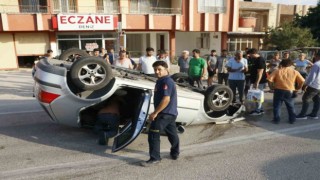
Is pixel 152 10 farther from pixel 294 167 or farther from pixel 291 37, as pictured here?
pixel 294 167

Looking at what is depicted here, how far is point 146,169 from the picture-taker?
3.92m

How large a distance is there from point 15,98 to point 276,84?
24.1ft

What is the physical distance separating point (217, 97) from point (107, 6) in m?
A: 18.3

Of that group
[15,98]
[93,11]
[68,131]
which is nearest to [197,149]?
[68,131]

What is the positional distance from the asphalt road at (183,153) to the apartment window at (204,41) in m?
21.9

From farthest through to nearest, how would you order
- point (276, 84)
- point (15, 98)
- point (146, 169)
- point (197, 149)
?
point (15, 98) < point (276, 84) < point (197, 149) < point (146, 169)

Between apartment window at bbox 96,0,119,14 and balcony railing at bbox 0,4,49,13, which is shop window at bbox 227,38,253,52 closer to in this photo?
apartment window at bbox 96,0,119,14

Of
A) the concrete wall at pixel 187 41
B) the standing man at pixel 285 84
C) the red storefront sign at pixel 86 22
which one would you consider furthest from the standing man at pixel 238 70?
the concrete wall at pixel 187 41

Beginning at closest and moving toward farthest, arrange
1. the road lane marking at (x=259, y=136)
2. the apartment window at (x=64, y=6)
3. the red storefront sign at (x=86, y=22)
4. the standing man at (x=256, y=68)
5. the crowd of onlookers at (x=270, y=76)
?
the road lane marking at (x=259, y=136) < the crowd of onlookers at (x=270, y=76) < the standing man at (x=256, y=68) < the red storefront sign at (x=86, y=22) < the apartment window at (x=64, y=6)

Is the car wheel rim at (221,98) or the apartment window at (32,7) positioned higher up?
the apartment window at (32,7)

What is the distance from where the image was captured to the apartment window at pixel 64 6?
20.2 meters

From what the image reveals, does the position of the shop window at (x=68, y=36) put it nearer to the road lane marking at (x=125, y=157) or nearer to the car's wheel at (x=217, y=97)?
the car's wheel at (x=217, y=97)

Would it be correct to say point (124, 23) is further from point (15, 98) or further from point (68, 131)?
point (68, 131)

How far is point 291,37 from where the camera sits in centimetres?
2452
